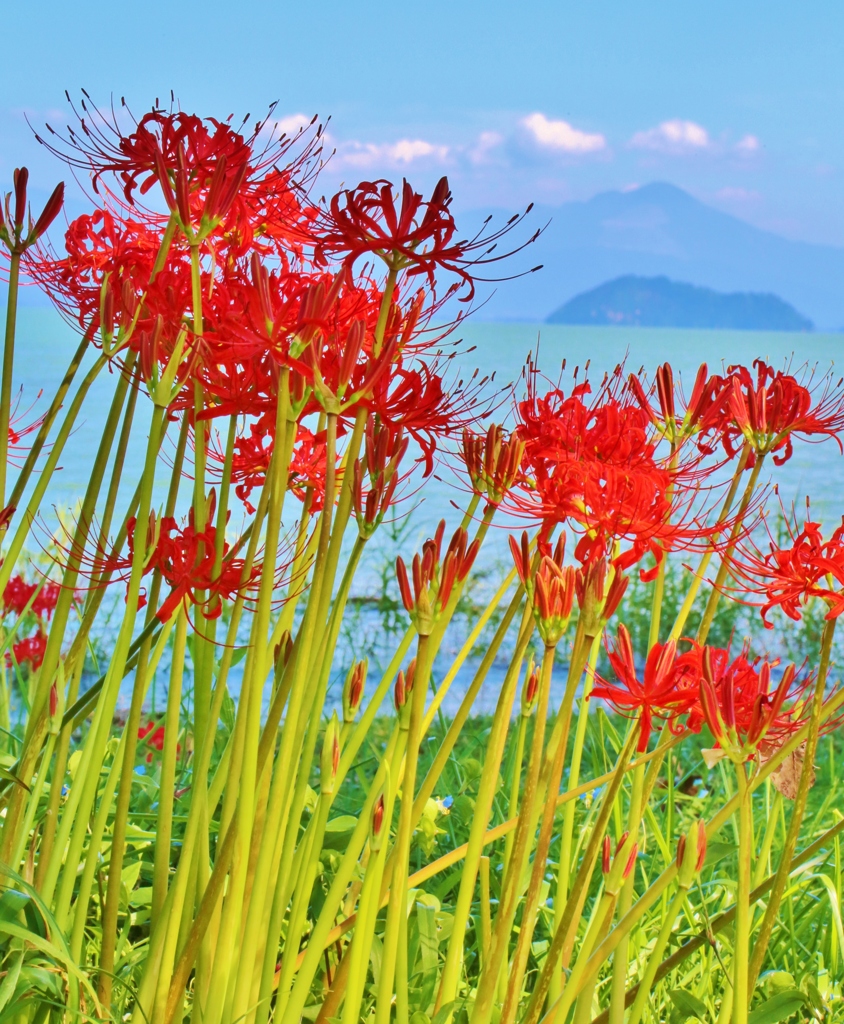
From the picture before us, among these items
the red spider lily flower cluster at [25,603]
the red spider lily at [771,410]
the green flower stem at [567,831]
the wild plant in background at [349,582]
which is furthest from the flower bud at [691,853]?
the red spider lily flower cluster at [25,603]

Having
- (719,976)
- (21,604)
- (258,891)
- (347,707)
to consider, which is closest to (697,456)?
(347,707)

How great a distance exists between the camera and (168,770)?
93 centimetres

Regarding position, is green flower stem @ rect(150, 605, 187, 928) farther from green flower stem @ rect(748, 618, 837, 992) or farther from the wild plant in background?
green flower stem @ rect(748, 618, 837, 992)

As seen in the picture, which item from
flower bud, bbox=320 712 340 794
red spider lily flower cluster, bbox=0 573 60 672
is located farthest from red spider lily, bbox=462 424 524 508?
red spider lily flower cluster, bbox=0 573 60 672

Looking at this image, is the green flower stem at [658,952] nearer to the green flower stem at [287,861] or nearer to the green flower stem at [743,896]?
the green flower stem at [743,896]

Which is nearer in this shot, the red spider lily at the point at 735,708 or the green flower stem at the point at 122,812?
the red spider lily at the point at 735,708

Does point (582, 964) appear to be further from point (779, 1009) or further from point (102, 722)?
point (102, 722)

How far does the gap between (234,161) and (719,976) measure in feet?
3.52

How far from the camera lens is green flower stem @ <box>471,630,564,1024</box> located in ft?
2.54

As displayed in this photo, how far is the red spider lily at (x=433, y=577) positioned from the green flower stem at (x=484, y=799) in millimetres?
100

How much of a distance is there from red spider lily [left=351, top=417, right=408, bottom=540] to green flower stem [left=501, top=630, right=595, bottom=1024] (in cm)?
15

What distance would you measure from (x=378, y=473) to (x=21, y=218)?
402 mm

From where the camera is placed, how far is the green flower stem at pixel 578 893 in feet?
2.51

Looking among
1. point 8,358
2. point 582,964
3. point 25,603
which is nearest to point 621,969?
point 582,964
